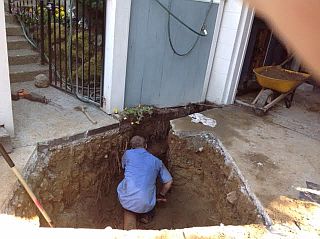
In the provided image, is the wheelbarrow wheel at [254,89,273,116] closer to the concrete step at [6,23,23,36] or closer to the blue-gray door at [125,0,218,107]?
the blue-gray door at [125,0,218,107]

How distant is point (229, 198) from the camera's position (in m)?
3.42

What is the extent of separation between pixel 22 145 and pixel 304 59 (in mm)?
3320

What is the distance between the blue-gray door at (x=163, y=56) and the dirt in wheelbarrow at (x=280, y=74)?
147 centimetres

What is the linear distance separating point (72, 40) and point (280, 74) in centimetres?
403

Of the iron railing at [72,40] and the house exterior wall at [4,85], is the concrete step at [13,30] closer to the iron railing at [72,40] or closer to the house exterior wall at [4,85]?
the iron railing at [72,40]

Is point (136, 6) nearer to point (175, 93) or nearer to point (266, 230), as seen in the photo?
point (175, 93)

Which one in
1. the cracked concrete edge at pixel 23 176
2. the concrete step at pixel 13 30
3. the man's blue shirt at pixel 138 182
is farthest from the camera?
the concrete step at pixel 13 30

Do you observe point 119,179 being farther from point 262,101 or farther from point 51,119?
point 262,101

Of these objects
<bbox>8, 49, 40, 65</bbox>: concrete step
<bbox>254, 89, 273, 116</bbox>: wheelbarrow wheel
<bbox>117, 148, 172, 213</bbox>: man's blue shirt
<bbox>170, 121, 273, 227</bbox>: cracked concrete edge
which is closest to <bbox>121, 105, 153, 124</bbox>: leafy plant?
<bbox>170, 121, 273, 227</bbox>: cracked concrete edge

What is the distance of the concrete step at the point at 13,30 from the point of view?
5574 mm

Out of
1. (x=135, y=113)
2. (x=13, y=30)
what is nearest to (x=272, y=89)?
(x=135, y=113)

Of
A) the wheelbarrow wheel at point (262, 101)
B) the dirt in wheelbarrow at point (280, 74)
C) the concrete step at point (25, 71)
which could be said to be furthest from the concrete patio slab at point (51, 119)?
the dirt in wheelbarrow at point (280, 74)

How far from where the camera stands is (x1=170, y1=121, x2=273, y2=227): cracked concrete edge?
9.36 ft

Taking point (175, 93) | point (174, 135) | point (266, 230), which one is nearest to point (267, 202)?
point (266, 230)
